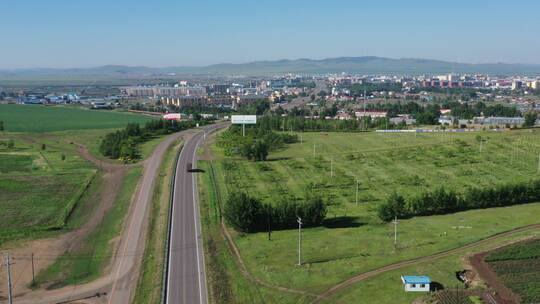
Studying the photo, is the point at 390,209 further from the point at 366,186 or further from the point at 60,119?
the point at 60,119

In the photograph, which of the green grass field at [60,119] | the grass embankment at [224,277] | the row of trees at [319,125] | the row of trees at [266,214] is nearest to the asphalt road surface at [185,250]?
the grass embankment at [224,277]

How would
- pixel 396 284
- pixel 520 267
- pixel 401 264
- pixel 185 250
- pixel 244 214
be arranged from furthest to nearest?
pixel 244 214, pixel 185 250, pixel 401 264, pixel 520 267, pixel 396 284

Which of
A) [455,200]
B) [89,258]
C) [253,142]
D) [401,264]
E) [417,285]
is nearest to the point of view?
[417,285]

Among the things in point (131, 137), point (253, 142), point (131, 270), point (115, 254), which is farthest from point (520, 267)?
point (131, 137)

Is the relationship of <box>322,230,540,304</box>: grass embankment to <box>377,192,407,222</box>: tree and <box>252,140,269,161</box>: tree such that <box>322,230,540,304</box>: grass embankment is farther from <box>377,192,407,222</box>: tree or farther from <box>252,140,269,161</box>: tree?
<box>252,140,269,161</box>: tree

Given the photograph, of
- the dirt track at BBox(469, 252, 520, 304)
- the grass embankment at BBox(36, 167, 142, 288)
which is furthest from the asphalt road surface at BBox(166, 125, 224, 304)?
the dirt track at BBox(469, 252, 520, 304)

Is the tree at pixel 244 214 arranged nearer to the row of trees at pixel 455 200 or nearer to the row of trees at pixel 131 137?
the row of trees at pixel 455 200
